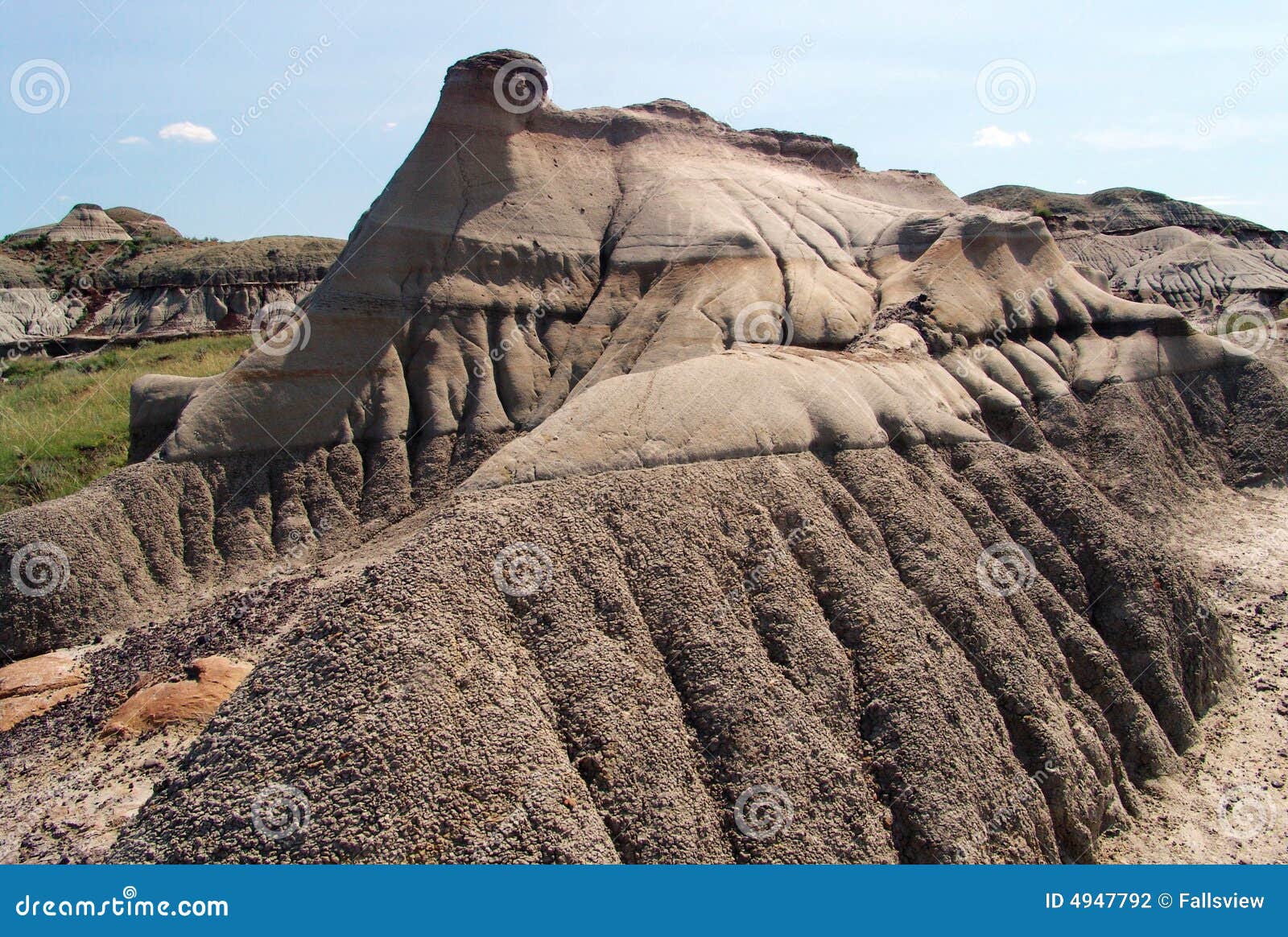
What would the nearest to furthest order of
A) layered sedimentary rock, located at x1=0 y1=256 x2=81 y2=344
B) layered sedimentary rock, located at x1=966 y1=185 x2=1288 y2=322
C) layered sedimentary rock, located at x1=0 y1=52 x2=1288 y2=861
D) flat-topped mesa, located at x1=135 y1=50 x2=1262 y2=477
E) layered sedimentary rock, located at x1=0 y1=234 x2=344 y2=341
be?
1. layered sedimentary rock, located at x1=0 y1=52 x2=1288 y2=861
2. flat-topped mesa, located at x1=135 y1=50 x2=1262 y2=477
3. layered sedimentary rock, located at x1=0 y1=256 x2=81 y2=344
4. layered sedimentary rock, located at x1=0 y1=234 x2=344 y2=341
5. layered sedimentary rock, located at x1=966 y1=185 x2=1288 y2=322

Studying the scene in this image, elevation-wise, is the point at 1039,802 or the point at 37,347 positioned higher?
the point at 37,347

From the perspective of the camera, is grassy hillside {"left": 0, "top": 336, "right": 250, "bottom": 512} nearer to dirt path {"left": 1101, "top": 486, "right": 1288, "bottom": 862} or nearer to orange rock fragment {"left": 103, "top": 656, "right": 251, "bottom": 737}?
orange rock fragment {"left": 103, "top": 656, "right": 251, "bottom": 737}

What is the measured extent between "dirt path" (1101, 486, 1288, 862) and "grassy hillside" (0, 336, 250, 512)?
22137 millimetres

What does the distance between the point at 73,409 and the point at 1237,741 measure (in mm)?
27948

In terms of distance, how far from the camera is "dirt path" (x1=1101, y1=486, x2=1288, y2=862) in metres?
9.36

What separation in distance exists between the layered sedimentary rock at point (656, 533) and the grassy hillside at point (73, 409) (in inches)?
134

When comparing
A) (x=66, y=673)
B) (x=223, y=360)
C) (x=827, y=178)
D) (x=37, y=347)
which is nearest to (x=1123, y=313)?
(x=827, y=178)

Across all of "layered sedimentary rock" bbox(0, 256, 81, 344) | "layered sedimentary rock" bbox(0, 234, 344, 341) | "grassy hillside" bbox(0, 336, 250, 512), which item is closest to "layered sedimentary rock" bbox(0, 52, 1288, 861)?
"grassy hillside" bbox(0, 336, 250, 512)

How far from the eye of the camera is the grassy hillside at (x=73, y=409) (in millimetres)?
19734

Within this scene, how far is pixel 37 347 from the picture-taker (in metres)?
35.9

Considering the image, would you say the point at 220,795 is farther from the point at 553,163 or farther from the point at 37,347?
the point at 37,347

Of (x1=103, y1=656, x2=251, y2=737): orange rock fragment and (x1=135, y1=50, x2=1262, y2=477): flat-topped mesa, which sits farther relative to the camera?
(x1=135, y1=50, x2=1262, y2=477): flat-topped mesa

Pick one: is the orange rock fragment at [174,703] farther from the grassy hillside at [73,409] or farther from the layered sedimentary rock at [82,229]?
the layered sedimentary rock at [82,229]

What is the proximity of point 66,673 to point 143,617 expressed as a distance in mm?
1773
